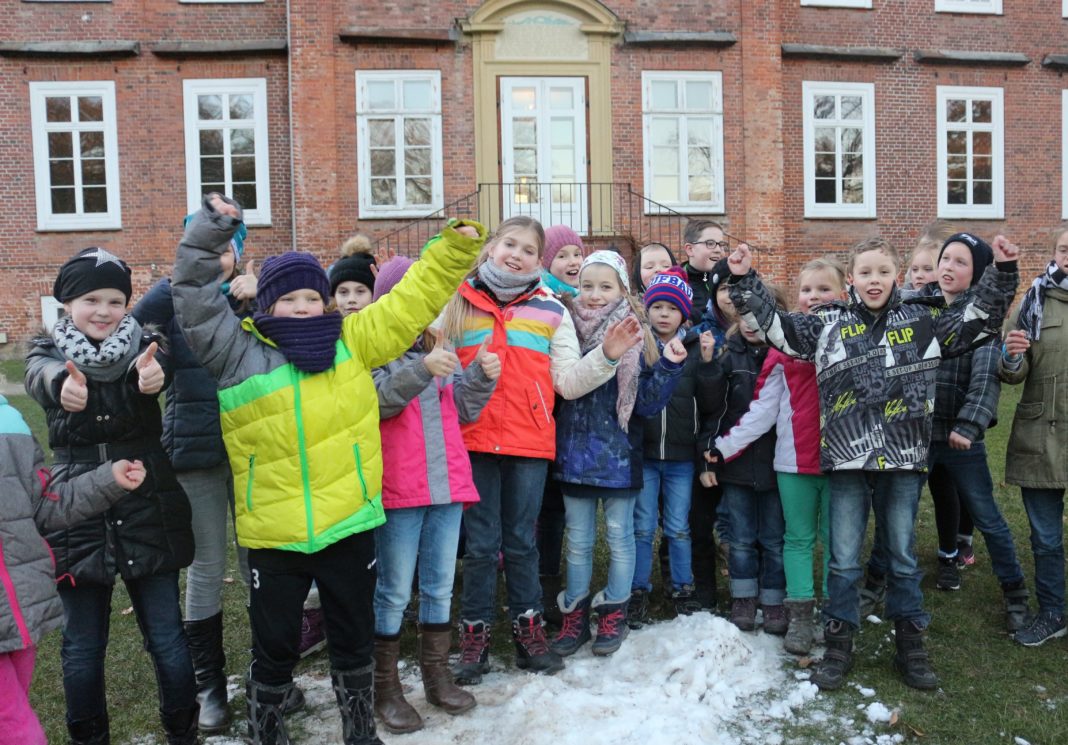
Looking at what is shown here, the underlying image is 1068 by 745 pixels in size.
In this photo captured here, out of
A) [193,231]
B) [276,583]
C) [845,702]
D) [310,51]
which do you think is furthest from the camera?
[310,51]

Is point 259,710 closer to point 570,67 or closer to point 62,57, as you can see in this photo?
point 570,67

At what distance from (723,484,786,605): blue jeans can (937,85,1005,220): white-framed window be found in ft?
49.8

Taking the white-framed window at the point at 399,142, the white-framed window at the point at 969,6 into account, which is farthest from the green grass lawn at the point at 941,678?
the white-framed window at the point at 969,6

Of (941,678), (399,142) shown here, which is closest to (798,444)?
(941,678)

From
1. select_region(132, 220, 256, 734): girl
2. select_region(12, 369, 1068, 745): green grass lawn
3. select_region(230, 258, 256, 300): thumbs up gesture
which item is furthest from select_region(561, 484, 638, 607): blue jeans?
select_region(230, 258, 256, 300): thumbs up gesture

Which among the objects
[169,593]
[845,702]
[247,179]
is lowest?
[845,702]

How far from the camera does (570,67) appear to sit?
16219mm

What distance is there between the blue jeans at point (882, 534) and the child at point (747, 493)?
478 millimetres

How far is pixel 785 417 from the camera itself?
457 cm

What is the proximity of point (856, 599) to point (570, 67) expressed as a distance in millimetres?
13586

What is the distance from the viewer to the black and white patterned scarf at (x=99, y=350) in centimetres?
325

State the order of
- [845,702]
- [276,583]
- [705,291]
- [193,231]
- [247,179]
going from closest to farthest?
[193,231]
[276,583]
[845,702]
[705,291]
[247,179]

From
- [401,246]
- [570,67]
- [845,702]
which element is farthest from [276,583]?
[570,67]

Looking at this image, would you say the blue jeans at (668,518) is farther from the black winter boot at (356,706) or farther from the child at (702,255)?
the black winter boot at (356,706)
